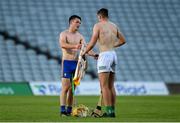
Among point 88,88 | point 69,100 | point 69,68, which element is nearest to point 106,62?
point 69,68

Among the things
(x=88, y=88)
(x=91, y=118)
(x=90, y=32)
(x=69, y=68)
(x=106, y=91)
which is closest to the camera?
(x=91, y=118)

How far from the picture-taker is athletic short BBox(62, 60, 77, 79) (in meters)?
14.3

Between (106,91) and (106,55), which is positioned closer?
(106,91)

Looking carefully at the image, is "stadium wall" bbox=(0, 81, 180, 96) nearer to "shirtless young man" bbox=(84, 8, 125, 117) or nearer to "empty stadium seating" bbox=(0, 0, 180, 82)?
"empty stadium seating" bbox=(0, 0, 180, 82)

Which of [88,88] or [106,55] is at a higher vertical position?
[106,55]

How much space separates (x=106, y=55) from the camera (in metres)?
13.4

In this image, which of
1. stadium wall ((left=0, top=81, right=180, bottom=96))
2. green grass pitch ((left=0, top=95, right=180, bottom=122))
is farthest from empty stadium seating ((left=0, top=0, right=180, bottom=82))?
green grass pitch ((left=0, top=95, right=180, bottom=122))

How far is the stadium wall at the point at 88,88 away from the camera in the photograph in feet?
98.3

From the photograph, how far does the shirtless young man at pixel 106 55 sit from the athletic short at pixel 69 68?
2.88ft

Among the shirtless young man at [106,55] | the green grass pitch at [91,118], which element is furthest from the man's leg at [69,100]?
the shirtless young man at [106,55]

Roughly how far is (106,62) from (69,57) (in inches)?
51.7

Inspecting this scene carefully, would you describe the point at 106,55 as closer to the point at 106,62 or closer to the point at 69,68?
the point at 106,62

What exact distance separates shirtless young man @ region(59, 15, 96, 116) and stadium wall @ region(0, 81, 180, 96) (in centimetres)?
1560

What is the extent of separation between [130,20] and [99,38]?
2385cm
